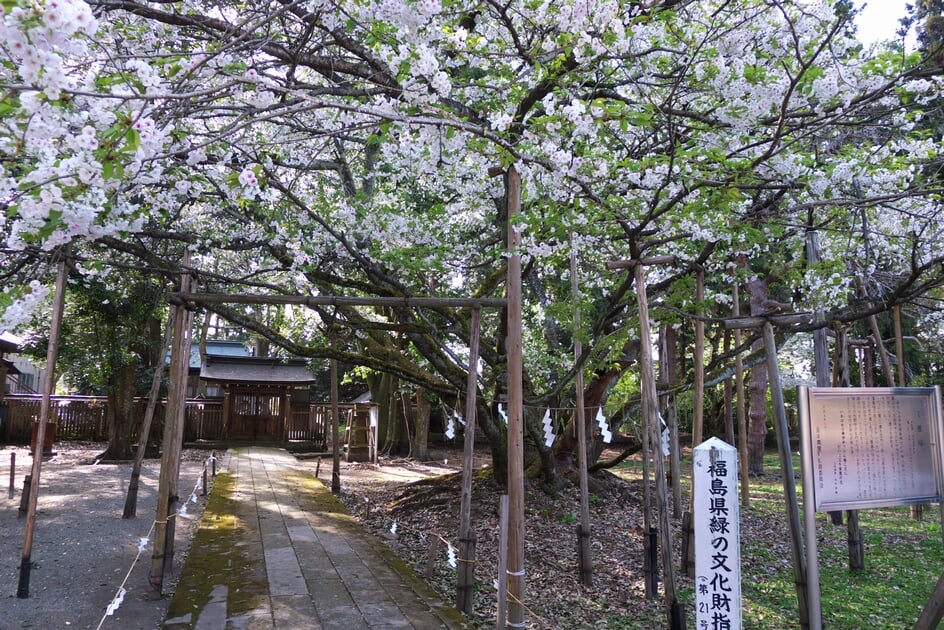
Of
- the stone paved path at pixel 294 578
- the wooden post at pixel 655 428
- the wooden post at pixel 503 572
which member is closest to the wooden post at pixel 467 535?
the stone paved path at pixel 294 578

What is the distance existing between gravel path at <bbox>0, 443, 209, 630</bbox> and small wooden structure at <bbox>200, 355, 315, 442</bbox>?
849 cm

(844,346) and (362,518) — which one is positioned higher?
(844,346)

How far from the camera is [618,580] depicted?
6637 mm

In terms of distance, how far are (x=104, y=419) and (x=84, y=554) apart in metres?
16.6

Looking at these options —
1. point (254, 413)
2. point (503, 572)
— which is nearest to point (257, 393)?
point (254, 413)

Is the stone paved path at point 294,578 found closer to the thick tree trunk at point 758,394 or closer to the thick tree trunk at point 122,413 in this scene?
the thick tree trunk at point 122,413

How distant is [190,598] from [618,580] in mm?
4124

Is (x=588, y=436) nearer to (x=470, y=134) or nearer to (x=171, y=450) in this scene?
(x=171, y=450)

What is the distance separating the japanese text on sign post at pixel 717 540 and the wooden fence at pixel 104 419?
16003 mm

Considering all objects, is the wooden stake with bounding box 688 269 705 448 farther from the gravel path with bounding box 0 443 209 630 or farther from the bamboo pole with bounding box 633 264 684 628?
the gravel path with bounding box 0 443 209 630

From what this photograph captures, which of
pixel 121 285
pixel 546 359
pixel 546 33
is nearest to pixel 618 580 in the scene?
pixel 546 359

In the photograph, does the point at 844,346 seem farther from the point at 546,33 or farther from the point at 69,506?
the point at 69,506

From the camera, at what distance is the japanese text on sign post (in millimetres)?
3500

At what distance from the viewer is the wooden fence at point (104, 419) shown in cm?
1981
